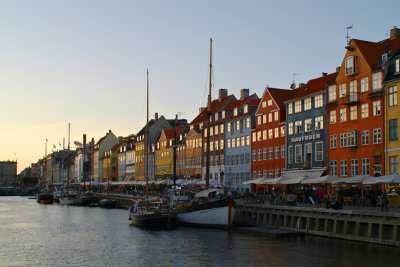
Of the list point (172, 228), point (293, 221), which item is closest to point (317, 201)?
point (293, 221)

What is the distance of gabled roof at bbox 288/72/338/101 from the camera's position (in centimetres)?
6896

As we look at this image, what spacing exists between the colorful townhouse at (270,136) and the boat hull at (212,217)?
2189cm

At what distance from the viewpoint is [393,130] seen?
54.6m

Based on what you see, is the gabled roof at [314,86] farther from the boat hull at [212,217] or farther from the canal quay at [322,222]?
the boat hull at [212,217]

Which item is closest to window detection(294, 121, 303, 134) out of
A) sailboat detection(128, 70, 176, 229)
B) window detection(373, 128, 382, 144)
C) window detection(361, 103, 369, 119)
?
window detection(361, 103, 369, 119)

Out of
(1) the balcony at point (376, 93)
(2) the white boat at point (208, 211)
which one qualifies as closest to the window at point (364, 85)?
(1) the balcony at point (376, 93)

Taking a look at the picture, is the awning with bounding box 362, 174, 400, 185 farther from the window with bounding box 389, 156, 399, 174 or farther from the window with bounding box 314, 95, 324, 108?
the window with bounding box 314, 95, 324, 108

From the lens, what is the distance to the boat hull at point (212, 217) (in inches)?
2156

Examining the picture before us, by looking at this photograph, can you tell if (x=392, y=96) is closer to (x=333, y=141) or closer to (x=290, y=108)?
(x=333, y=141)

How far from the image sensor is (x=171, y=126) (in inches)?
5536

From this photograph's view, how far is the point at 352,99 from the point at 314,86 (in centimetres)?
1122

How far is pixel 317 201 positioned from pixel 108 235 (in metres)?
19.3

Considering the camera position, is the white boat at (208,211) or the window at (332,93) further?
the window at (332,93)

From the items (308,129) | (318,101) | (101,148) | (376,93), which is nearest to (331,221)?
(376,93)
